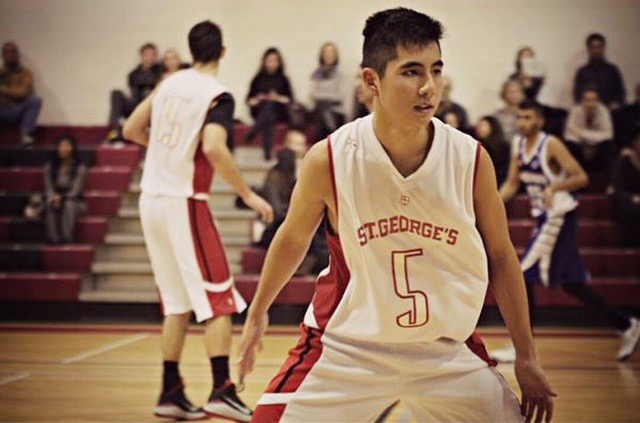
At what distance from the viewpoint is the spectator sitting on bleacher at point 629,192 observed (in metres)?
9.31

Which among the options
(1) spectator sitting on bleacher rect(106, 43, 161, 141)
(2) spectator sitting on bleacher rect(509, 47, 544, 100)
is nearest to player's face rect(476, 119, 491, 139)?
(2) spectator sitting on bleacher rect(509, 47, 544, 100)

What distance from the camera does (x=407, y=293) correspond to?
2455 mm

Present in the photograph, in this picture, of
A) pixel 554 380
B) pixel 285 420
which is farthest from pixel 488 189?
pixel 554 380

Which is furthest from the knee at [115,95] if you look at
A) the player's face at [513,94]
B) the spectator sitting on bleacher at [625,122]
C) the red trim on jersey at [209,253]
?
the red trim on jersey at [209,253]

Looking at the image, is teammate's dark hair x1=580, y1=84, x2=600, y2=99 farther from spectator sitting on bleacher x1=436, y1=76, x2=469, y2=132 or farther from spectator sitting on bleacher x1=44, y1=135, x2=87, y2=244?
spectator sitting on bleacher x1=44, y1=135, x2=87, y2=244

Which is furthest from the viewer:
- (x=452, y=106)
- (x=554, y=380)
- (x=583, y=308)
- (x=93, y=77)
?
(x=93, y=77)

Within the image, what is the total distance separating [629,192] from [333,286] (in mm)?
7394

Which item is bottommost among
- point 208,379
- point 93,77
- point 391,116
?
point 208,379

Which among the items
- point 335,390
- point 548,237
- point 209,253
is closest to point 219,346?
point 209,253

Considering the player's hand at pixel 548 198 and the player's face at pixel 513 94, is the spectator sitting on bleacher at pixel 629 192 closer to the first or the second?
the player's face at pixel 513 94

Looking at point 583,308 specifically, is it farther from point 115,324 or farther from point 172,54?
point 172,54

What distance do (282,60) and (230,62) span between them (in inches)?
30.6

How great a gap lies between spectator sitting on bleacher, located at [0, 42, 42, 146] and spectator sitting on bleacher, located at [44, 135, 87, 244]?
1.65m

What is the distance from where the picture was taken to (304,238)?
102 inches
